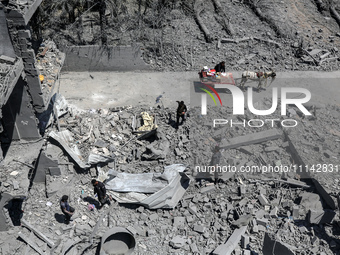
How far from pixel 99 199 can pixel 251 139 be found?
6.80 metres

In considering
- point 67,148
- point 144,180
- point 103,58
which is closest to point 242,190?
point 144,180

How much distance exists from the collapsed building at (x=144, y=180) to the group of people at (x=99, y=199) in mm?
358

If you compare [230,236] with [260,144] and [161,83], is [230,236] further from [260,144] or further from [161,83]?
[161,83]

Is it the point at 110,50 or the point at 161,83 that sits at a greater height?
the point at 110,50

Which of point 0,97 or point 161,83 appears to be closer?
point 0,97

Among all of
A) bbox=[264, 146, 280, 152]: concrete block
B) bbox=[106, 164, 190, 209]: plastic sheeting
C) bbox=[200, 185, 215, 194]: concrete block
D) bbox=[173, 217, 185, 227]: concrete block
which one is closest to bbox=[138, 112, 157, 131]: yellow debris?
bbox=[106, 164, 190, 209]: plastic sheeting

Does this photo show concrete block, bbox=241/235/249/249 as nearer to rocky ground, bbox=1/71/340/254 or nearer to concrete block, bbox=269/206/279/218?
rocky ground, bbox=1/71/340/254

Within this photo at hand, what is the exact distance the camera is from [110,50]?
1986cm

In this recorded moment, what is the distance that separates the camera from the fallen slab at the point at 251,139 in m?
15.0

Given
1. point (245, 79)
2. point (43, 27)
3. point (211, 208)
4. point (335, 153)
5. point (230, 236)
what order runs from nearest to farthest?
point (230, 236), point (211, 208), point (335, 153), point (245, 79), point (43, 27)

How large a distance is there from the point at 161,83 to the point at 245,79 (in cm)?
455

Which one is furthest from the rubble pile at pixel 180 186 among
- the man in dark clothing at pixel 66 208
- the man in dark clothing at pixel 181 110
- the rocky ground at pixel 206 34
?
the rocky ground at pixel 206 34

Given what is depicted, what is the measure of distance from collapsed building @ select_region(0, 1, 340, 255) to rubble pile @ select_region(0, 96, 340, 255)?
0.04 metres

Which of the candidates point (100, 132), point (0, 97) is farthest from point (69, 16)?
point (0, 97)
